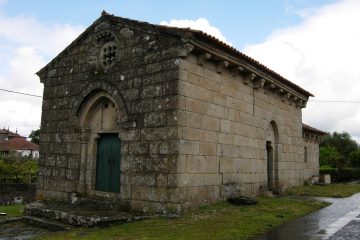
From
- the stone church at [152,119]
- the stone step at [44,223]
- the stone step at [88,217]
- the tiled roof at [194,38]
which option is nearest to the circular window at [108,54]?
the stone church at [152,119]

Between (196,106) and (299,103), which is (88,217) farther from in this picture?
(299,103)

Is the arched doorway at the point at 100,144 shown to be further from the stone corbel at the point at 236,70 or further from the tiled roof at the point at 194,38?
the stone corbel at the point at 236,70

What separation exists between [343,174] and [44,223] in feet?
73.5

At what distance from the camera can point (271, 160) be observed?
14820 mm

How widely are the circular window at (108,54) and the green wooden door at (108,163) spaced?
214 cm

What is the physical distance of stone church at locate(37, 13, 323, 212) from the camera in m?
9.39

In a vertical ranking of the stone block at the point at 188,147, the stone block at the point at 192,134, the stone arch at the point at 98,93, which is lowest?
the stone block at the point at 188,147

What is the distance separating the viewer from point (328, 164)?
143ft

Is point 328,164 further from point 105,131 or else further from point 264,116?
point 105,131

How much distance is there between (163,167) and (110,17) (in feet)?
16.3

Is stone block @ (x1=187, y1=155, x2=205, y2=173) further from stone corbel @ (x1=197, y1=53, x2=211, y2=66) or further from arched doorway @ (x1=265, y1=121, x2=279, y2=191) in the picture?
arched doorway @ (x1=265, y1=121, x2=279, y2=191)

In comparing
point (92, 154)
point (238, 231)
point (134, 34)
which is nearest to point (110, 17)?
point (134, 34)

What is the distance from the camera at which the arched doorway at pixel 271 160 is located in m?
14.6

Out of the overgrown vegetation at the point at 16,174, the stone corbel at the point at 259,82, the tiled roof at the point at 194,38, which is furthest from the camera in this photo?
the overgrown vegetation at the point at 16,174
